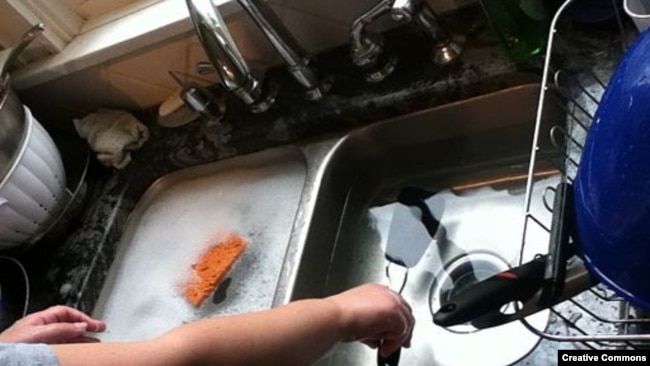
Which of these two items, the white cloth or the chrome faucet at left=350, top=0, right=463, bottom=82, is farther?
the white cloth

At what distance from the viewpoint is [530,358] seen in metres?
0.75

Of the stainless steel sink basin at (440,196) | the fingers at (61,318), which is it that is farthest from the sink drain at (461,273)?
the fingers at (61,318)

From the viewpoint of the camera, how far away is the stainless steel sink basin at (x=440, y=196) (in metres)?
0.91

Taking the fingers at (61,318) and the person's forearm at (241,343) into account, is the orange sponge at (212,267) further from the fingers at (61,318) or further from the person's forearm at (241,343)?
the person's forearm at (241,343)

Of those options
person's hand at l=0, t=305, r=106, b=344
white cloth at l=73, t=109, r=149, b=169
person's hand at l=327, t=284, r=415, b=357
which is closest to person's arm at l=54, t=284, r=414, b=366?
person's hand at l=327, t=284, r=415, b=357

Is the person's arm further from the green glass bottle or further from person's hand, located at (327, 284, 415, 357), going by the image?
the green glass bottle

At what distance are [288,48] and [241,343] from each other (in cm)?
45

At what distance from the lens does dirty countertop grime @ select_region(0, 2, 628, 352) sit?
920 millimetres

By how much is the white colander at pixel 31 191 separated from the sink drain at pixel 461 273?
60 cm

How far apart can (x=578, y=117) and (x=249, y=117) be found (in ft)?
1.67

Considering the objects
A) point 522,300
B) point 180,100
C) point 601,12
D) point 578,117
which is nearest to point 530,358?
point 522,300

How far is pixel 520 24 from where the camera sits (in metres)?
0.83

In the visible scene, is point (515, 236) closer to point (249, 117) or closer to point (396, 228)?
point (396, 228)

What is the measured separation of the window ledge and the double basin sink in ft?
0.76
